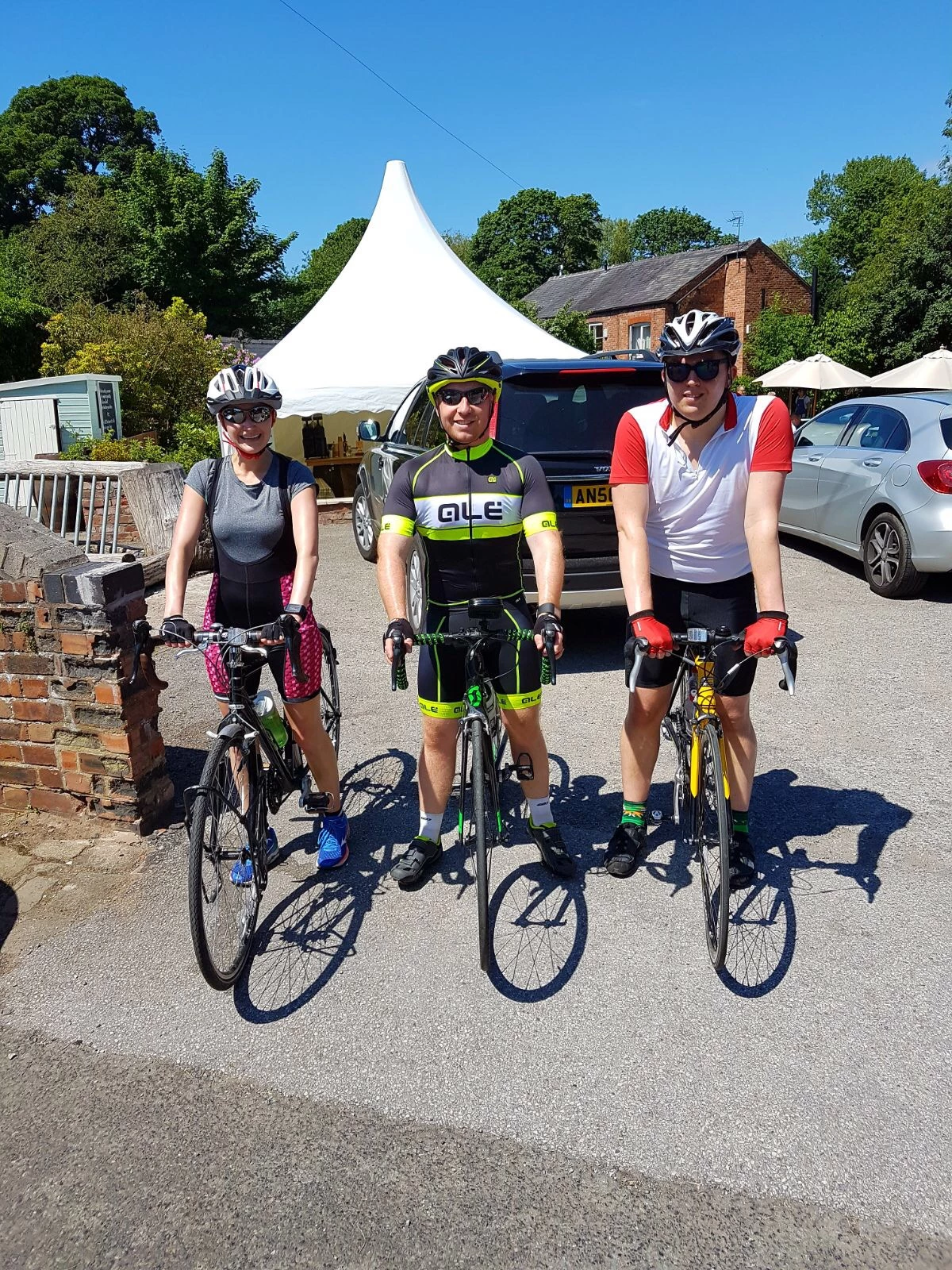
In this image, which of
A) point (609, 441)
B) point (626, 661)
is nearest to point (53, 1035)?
point (626, 661)

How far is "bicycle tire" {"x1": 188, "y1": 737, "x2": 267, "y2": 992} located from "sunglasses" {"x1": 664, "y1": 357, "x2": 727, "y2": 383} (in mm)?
1995

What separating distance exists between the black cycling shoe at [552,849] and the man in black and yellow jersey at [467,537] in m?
0.44

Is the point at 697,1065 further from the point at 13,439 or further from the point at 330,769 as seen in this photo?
the point at 13,439

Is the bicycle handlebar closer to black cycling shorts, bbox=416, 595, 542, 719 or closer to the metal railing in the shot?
black cycling shorts, bbox=416, 595, 542, 719

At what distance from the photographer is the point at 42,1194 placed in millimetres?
2344

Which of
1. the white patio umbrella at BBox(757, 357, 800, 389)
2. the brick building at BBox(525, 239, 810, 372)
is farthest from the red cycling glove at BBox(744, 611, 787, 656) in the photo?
the brick building at BBox(525, 239, 810, 372)

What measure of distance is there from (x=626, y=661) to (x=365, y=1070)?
1.60 meters

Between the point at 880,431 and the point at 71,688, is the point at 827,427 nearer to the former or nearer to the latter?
the point at 880,431

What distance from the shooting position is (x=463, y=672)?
3.50 metres

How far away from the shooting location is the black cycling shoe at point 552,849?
3.72 meters

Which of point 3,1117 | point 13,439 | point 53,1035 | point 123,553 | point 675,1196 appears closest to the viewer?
point 675,1196

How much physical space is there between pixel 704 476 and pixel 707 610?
19.9 inches

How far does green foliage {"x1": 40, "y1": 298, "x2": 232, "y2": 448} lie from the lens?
1619cm

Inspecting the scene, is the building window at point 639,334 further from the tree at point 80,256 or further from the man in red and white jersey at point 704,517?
the man in red and white jersey at point 704,517
